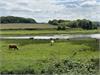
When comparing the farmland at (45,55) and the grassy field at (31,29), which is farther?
the grassy field at (31,29)

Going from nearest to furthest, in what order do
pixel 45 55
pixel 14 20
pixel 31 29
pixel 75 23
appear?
pixel 14 20 < pixel 75 23 < pixel 45 55 < pixel 31 29

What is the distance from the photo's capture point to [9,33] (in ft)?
14.9

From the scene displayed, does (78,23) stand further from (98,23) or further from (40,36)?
(40,36)

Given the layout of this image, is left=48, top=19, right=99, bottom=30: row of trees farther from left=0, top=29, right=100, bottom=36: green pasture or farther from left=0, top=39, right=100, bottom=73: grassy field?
left=0, top=39, right=100, bottom=73: grassy field

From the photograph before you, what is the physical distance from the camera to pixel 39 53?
498cm

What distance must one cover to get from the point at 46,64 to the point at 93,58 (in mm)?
719

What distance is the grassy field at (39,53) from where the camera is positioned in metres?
4.14

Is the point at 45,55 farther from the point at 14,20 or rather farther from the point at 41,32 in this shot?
the point at 14,20

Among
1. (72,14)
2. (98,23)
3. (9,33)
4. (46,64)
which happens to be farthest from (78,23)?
(9,33)

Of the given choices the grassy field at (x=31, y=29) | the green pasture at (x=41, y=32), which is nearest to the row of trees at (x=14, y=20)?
the grassy field at (x=31, y=29)

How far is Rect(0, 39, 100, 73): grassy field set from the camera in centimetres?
414

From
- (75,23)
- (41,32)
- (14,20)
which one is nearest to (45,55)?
(41,32)

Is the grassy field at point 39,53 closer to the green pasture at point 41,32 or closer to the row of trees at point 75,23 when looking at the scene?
the green pasture at point 41,32

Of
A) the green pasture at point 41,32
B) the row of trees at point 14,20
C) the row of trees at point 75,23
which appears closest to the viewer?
the row of trees at point 14,20
